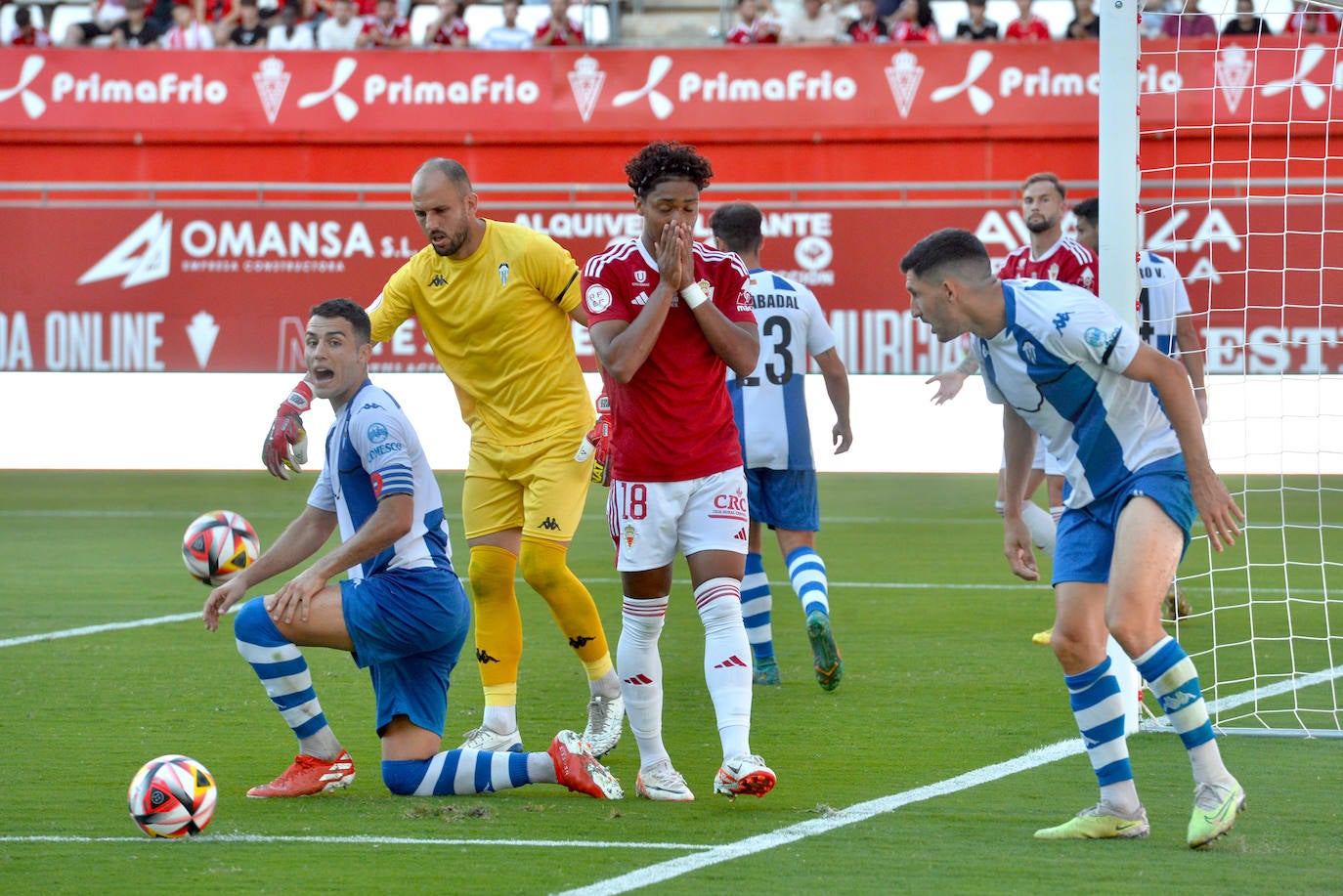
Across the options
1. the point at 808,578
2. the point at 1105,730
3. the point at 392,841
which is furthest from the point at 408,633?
the point at 808,578

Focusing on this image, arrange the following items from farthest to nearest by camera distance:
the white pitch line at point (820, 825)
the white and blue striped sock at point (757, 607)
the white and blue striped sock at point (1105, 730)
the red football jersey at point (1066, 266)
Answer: the red football jersey at point (1066, 266) < the white and blue striped sock at point (757, 607) < the white and blue striped sock at point (1105, 730) < the white pitch line at point (820, 825)

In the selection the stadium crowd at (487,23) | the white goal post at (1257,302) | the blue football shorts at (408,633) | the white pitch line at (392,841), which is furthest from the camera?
the stadium crowd at (487,23)

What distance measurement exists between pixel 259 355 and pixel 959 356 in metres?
7.42

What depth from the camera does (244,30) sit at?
905 inches

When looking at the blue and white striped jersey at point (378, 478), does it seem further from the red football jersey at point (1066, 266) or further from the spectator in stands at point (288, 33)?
the spectator in stands at point (288, 33)

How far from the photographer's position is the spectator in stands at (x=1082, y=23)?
2141 centimetres

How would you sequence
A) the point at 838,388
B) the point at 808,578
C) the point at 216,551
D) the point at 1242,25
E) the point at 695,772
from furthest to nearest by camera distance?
the point at 1242,25 → the point at 838,388 → the point at 808,578 → the point at 216,551 → the point at 695,772

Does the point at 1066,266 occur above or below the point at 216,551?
above

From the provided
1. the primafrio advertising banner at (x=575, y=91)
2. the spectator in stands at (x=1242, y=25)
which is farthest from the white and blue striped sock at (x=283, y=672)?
the spectator in stands at (x=1242, y=25)

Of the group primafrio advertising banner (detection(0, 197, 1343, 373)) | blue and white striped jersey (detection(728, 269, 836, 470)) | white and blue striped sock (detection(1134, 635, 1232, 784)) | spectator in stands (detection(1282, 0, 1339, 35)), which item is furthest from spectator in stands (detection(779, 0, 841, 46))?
white and blue striped sock (detection(1134, 635, 1232, 784))

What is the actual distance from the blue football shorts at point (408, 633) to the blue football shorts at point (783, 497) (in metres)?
2.64

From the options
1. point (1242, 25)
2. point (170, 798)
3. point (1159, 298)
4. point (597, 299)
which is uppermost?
point (1242, 25)

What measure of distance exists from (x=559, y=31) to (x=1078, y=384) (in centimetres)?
1841

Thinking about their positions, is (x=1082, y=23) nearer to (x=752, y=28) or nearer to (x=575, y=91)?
(x=752, y=28)
